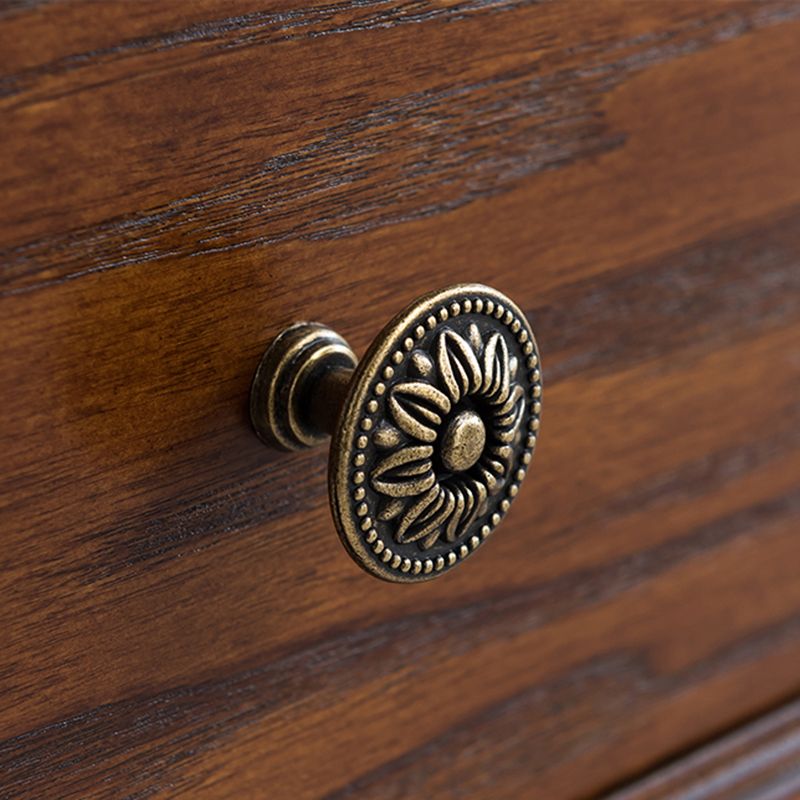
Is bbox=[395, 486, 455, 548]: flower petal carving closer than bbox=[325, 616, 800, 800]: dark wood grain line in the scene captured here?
Yes

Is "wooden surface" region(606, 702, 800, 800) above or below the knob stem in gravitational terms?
below

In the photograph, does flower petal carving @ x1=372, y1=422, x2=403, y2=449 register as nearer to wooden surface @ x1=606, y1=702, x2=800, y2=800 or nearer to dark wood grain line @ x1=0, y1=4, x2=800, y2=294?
dark wood grain line @ x1=0, y1=4, x2=800, y2=294

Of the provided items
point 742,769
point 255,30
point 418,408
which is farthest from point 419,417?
point 742,769

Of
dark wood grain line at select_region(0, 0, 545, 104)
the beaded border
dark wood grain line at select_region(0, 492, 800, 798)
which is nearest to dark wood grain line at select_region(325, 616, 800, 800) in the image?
dark wood grain line at select_region(0, 492, 800, 798)

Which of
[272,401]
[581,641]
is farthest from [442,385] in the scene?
[581,641]

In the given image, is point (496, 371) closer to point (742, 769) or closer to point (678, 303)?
point (678, 303)

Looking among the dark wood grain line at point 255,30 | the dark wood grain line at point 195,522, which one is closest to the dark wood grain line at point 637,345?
the dark wood grain line at point 195,522
